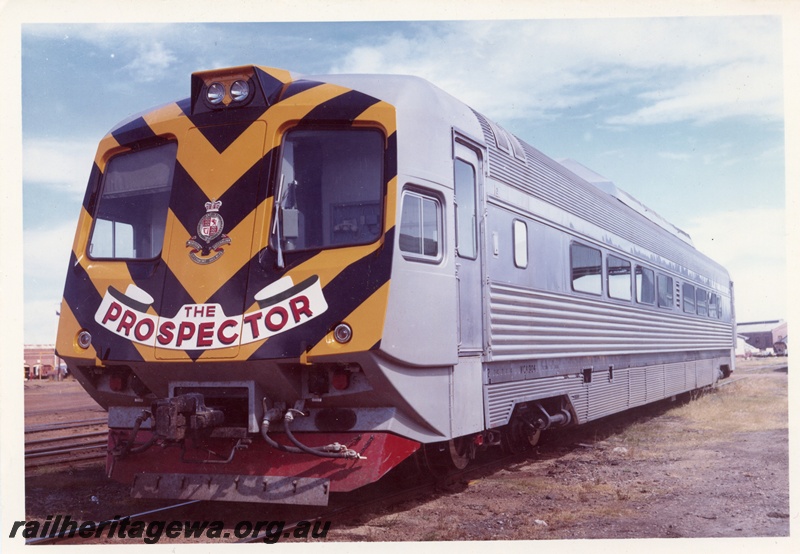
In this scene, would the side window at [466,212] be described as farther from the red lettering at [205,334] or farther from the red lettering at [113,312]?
the red lettering at [113,312]

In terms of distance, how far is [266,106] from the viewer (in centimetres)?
622

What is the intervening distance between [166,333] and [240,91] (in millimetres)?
1930

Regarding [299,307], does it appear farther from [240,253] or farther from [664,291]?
[664,291]

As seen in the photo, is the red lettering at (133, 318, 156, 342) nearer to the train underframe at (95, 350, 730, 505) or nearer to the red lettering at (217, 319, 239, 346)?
the train underframe at (95, 350, 730, 505)

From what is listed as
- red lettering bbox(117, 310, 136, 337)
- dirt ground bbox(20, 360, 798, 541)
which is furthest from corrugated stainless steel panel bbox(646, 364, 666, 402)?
red lettering bbox(117, 310, 136, 337)

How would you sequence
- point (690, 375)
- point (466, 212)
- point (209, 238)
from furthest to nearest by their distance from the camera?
point (690, 375) < point (466, 212) < point (209, 238)

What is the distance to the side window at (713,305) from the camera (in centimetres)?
1770

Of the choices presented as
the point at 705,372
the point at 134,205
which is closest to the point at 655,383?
the point at 705,372

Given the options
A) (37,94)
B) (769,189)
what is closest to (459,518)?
(769,189)

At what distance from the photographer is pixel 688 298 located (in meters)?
15.6

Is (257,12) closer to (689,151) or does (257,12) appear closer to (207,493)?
(207,493)

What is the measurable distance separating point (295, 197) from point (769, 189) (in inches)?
168

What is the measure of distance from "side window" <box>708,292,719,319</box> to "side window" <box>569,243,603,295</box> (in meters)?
8.38
